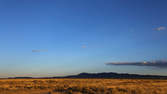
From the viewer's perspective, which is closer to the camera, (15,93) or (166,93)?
(166,93)

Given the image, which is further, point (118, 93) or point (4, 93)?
point (4, 93)

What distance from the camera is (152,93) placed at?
77.2 feet

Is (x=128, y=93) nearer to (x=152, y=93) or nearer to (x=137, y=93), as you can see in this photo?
(x=137, y=93)

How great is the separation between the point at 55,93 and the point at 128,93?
9698 mm

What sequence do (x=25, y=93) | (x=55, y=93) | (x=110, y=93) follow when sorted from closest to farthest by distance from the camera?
(x=110, y=93)
(x=55, y=93)
(x=25, y=93)

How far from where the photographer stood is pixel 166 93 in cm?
2355

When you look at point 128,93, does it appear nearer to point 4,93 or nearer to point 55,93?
point 55,93

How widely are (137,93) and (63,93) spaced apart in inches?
385

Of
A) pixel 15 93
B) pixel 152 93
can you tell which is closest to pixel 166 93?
pixel 152 93

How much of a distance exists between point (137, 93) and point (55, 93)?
426 inches

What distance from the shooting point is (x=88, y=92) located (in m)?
23.9

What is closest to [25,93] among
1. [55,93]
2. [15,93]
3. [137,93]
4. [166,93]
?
[15,93]

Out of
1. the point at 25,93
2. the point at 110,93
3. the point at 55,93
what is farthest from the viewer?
the point at 25,93

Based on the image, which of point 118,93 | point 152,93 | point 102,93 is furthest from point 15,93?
point 152,93
